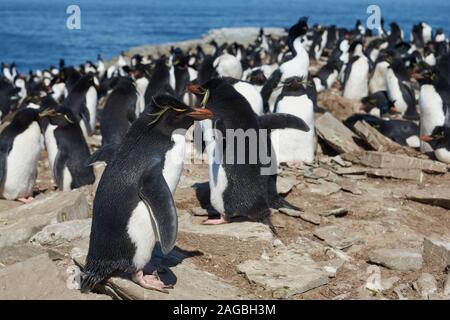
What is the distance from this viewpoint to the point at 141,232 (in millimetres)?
3732

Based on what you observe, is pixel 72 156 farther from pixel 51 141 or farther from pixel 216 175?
pixel 216 175

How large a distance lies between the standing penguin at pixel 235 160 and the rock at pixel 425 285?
4.85ft

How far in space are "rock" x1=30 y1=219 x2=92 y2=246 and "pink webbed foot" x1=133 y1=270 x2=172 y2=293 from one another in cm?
98

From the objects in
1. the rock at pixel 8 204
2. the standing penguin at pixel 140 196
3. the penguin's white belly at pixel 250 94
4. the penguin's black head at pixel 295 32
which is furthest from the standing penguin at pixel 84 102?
the standing penguin at pixel 140 196

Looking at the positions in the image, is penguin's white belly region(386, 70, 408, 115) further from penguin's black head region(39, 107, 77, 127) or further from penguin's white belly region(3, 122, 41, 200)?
penguin's white belly region(3, 122, 41, 200)

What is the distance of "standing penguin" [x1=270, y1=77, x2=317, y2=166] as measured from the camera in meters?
7.45

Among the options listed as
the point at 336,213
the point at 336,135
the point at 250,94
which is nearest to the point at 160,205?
the point at 336,213

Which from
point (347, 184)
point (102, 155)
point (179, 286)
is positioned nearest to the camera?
point (179, 286)

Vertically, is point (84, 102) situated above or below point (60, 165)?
above

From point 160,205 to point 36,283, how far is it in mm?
1001

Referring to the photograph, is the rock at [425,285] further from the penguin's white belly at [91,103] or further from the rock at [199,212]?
the penguin's white belly at [91,103]

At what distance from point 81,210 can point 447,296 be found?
3.06 meters

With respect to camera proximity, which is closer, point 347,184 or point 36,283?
point 36,283
